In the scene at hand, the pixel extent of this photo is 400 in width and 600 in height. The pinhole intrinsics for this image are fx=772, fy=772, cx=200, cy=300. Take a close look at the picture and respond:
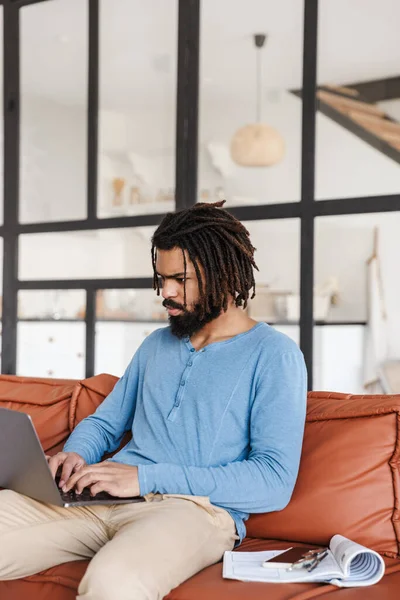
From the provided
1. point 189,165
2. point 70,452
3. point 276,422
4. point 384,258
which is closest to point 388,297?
point 384,258

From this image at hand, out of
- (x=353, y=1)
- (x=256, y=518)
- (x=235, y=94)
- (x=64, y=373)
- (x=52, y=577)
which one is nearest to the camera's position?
(x=52, y=577)

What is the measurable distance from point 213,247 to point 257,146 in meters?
1.25

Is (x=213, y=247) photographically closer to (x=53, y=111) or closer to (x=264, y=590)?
(x=264, y=590)

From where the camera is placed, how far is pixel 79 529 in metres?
1.79

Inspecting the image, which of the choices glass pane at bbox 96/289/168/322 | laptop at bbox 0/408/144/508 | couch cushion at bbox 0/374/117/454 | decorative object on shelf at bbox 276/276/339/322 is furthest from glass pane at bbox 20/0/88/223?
laptop at bbox 0/408/144/508

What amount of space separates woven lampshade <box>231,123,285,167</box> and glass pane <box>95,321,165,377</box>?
860 millimetres

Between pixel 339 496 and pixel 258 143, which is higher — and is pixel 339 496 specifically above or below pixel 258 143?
below

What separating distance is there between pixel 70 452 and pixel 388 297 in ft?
4.96

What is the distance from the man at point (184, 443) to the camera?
1644mm

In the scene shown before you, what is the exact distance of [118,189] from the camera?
3508mm

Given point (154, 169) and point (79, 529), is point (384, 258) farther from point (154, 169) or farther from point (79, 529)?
point (79, 529)

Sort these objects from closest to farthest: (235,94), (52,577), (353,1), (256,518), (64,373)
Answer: (52,577)
(256,518)
(353,1)
(235,94)
(64,373)

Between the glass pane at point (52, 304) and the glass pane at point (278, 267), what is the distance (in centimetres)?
93

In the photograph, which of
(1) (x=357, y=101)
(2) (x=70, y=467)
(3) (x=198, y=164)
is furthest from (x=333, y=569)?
(3) (x=198, y=164)
